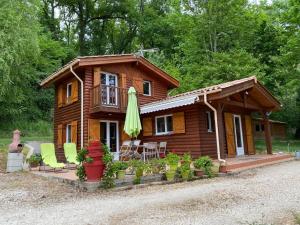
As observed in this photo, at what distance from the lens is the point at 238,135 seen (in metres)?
14.8

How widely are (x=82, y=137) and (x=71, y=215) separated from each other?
8086mm

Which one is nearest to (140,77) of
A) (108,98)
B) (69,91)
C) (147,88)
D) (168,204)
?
(147,88)

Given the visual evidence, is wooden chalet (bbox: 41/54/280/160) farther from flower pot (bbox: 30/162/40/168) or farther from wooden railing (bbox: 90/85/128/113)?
flower pot (bbox: 30/162/40/168)

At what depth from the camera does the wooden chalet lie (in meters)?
11.9

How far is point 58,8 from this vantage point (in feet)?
111

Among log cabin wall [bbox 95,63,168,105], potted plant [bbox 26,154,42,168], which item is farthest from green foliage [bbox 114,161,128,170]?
log cabin wall [bbox 95,63,168,105]

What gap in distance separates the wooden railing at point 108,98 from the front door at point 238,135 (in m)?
5.58

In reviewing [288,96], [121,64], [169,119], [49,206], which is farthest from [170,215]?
[288,96]

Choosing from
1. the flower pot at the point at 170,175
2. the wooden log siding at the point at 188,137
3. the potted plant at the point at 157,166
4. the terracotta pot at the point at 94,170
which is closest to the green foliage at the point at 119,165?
the terracotta pot at the point at 94,170

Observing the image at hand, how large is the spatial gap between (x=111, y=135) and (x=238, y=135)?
6.25m

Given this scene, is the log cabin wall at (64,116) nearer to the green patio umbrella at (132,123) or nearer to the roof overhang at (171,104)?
the roof overhang at (171,104)

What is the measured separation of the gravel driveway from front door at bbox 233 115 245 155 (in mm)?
6152

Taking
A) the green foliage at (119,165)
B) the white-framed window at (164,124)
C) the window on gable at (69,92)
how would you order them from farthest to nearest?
the window on gable at (69,92) → the white-framed window at (164,124) → the green foliage at (119,165)

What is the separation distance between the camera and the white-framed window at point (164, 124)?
1316 cm
